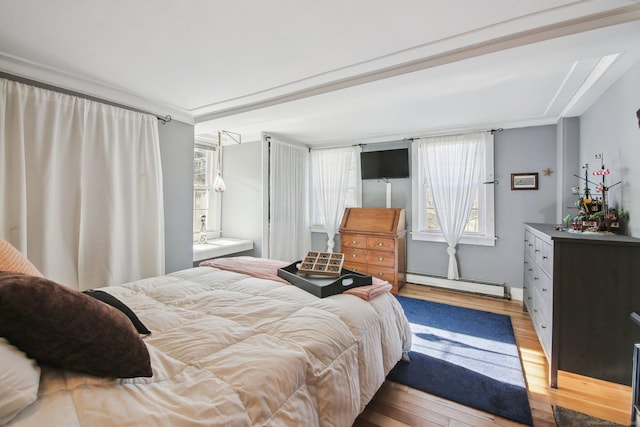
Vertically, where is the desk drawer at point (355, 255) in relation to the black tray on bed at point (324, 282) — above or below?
below

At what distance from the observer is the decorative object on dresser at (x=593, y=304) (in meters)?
1.88

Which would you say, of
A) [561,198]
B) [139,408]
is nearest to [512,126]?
[561,198]

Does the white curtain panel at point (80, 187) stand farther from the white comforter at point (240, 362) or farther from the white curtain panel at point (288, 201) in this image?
the white curtain panel at point (288, 201)

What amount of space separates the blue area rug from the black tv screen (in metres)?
2.13

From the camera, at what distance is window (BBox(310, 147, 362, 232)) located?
16.1ft

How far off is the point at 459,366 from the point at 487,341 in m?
0.61

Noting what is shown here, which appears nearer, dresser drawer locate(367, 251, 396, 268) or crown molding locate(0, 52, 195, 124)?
crown molding locate(0, 52, 195, 124)

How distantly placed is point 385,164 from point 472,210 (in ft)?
4.68

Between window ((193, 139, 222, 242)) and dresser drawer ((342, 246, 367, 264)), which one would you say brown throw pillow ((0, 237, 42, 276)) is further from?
dresser drawer ((342, 246, 367, 264))

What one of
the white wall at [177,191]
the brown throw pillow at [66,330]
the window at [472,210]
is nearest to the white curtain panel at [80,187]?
the white wall at [177,191]

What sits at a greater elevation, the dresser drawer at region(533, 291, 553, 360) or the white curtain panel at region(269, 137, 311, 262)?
the white curtain panel at region(269, 137, 311, 262)

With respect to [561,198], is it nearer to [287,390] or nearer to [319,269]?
[319,269]

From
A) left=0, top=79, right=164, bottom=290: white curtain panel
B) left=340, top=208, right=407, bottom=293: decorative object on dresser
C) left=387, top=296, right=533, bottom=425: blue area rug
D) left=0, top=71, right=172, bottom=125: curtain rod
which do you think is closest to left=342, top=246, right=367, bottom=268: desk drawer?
left=340, top=208, right=407, bottom=293: decorative object on dresser

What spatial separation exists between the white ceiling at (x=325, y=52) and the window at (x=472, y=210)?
2.90 feet
